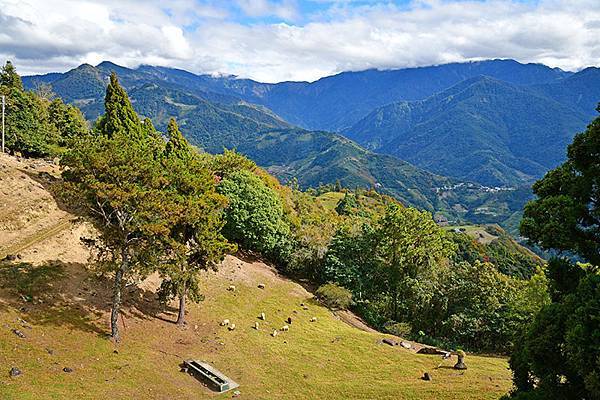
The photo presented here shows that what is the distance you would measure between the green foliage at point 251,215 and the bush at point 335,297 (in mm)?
9879

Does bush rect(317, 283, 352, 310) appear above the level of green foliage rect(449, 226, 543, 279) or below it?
above

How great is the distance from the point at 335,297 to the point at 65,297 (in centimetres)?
2822

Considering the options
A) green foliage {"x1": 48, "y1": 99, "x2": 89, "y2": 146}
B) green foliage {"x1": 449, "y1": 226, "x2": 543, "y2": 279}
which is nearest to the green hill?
green foliage {"x1": 48, "y1": 99, "x2": 89, "y2": 146}

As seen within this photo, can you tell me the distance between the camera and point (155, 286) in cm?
4066

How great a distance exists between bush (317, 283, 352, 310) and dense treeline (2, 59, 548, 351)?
0.46 feet

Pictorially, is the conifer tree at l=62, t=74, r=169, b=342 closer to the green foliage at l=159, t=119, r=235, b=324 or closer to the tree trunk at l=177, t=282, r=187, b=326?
the green foliage at l=159, t=119, r=235, b=324

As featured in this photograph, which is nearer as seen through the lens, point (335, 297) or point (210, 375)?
point (210, 375)

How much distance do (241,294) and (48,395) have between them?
23.8m

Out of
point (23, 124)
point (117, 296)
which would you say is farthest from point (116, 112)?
point (117, 296)

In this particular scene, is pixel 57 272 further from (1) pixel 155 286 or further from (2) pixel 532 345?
(2) pixel 532 345

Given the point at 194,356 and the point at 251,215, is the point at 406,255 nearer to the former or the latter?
the point at 251,215

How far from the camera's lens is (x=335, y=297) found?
50.2m

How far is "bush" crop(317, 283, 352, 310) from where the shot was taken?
50.3 meters

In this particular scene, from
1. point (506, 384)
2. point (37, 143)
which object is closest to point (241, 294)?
point (506, 384)
